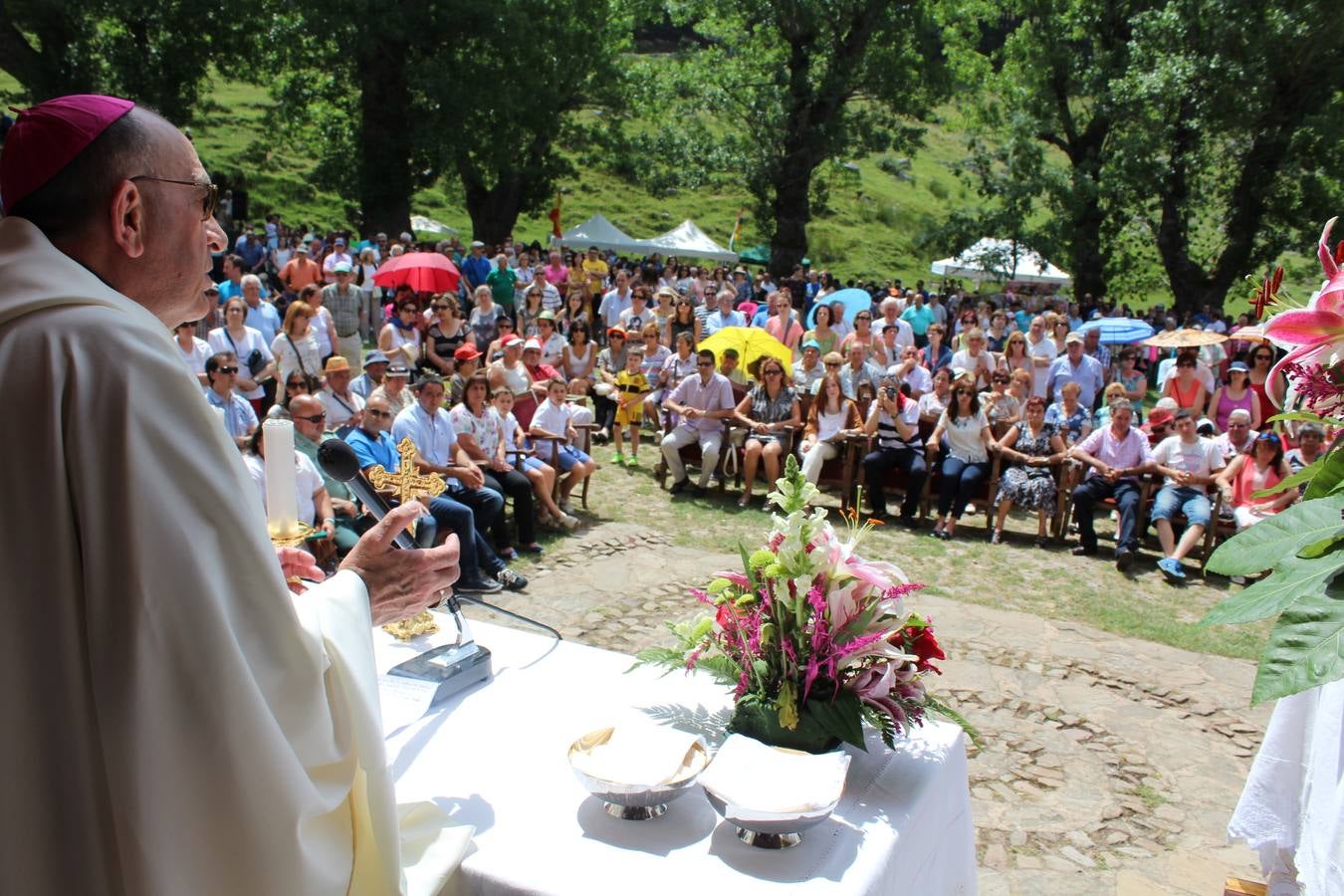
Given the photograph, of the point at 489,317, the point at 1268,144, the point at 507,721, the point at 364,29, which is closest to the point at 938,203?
the point at 1268,144

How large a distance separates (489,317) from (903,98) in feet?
55.7

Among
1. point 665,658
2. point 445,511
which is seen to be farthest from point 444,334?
point 665,658

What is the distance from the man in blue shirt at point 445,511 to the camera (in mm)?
7008

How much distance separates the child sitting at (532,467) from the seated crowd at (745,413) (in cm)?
2

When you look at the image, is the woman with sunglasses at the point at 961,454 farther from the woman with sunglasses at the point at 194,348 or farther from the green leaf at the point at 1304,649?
the green leaf at the point at 1304,649

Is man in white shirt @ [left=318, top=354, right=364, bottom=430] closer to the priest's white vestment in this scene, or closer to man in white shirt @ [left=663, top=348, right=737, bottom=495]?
man in white shirt @ [left=663, top=348, right=737, bottom=495]

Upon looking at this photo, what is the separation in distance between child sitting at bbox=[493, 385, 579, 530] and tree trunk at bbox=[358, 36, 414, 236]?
19.2 meters

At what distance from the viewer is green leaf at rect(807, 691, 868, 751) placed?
2270 millimetres

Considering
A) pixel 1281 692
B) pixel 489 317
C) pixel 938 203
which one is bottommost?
pixel 489 317

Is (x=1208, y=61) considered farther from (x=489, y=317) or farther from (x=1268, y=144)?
(x=489, y=317)

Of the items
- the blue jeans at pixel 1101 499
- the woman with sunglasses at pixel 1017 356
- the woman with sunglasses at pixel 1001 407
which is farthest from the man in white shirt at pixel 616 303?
the blue jeans at pixel 1101 499

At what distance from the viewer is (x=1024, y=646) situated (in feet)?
20.9

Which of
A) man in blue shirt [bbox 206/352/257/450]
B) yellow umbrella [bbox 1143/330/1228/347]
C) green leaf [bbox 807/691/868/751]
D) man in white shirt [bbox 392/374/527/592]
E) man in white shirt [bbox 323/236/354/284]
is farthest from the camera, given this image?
man in white shirt [bbox 323/236/354/284]

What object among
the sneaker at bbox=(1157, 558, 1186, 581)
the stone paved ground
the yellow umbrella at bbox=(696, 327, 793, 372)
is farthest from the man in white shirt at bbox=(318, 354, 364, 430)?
the sneaker at bbox=(1157, 558, 1186, 581)
